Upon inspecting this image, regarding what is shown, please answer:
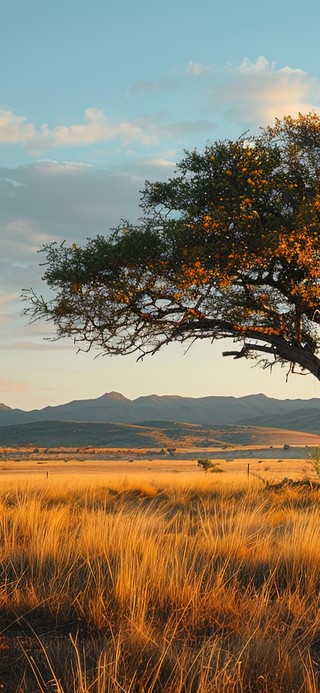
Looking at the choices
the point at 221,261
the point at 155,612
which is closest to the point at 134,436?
the point at 221,261

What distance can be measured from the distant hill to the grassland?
125m

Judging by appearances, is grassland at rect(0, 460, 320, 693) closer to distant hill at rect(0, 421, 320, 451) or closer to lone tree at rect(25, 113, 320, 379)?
lone tree at rect(25, 113, 320, 379)

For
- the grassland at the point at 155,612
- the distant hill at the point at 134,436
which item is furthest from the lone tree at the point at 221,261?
the distant hill at the point at 134,436

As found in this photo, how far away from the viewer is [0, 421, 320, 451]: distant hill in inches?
5577

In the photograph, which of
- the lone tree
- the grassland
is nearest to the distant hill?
the lone tree

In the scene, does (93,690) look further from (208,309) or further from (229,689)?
(208,309)

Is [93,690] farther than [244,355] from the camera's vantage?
No

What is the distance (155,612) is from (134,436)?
14555cm

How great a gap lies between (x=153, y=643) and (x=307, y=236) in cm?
1204

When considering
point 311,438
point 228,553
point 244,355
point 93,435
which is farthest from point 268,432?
point 228,553

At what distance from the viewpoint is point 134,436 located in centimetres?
15175

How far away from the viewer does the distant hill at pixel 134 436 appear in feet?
465

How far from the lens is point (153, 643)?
5.92 metres

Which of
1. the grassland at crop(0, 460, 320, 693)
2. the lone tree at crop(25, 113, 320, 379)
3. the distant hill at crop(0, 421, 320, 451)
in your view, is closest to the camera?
the grassland at crop(0, 460, 320, 693)
